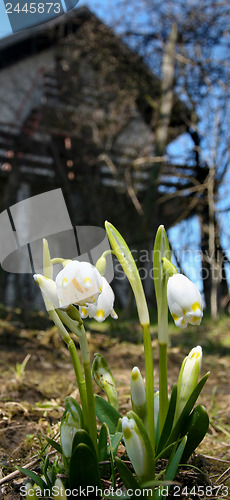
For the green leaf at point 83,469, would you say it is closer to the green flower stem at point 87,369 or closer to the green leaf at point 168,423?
the green flower stem at point 87,369

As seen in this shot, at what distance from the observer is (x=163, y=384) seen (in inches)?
39.6

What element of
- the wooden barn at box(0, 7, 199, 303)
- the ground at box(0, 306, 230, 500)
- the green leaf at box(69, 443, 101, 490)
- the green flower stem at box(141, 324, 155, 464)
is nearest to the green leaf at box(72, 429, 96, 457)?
the green leaf at box(69, 443, 101, 490)

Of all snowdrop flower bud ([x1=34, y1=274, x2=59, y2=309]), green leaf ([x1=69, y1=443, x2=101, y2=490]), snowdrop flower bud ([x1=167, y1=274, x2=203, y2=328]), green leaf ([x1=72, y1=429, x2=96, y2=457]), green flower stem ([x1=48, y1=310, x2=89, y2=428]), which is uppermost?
snowdrop flower bud ([x1=34, y1=274, x2=59, y2=309])

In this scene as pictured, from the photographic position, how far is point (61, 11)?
143 centimetres

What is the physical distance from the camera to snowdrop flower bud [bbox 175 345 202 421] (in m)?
0.98

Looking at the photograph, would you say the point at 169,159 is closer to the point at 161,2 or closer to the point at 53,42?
the point at 161,2

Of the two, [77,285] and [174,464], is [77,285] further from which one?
[174,464]

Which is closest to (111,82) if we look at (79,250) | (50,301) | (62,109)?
(62,109)

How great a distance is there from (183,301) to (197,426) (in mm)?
286

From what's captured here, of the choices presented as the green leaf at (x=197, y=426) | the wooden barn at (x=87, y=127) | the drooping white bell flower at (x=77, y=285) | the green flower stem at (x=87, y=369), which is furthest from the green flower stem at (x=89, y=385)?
the wooden barn at (x=87, y=127)

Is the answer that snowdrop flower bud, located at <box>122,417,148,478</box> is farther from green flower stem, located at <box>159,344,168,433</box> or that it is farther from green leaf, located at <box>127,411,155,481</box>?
green flower stem, located at <box>159,344,168,433</box>

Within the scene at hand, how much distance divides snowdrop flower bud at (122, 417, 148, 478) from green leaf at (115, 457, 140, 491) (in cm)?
3

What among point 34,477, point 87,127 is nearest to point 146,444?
point 34,477

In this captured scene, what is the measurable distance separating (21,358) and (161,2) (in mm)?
4672
